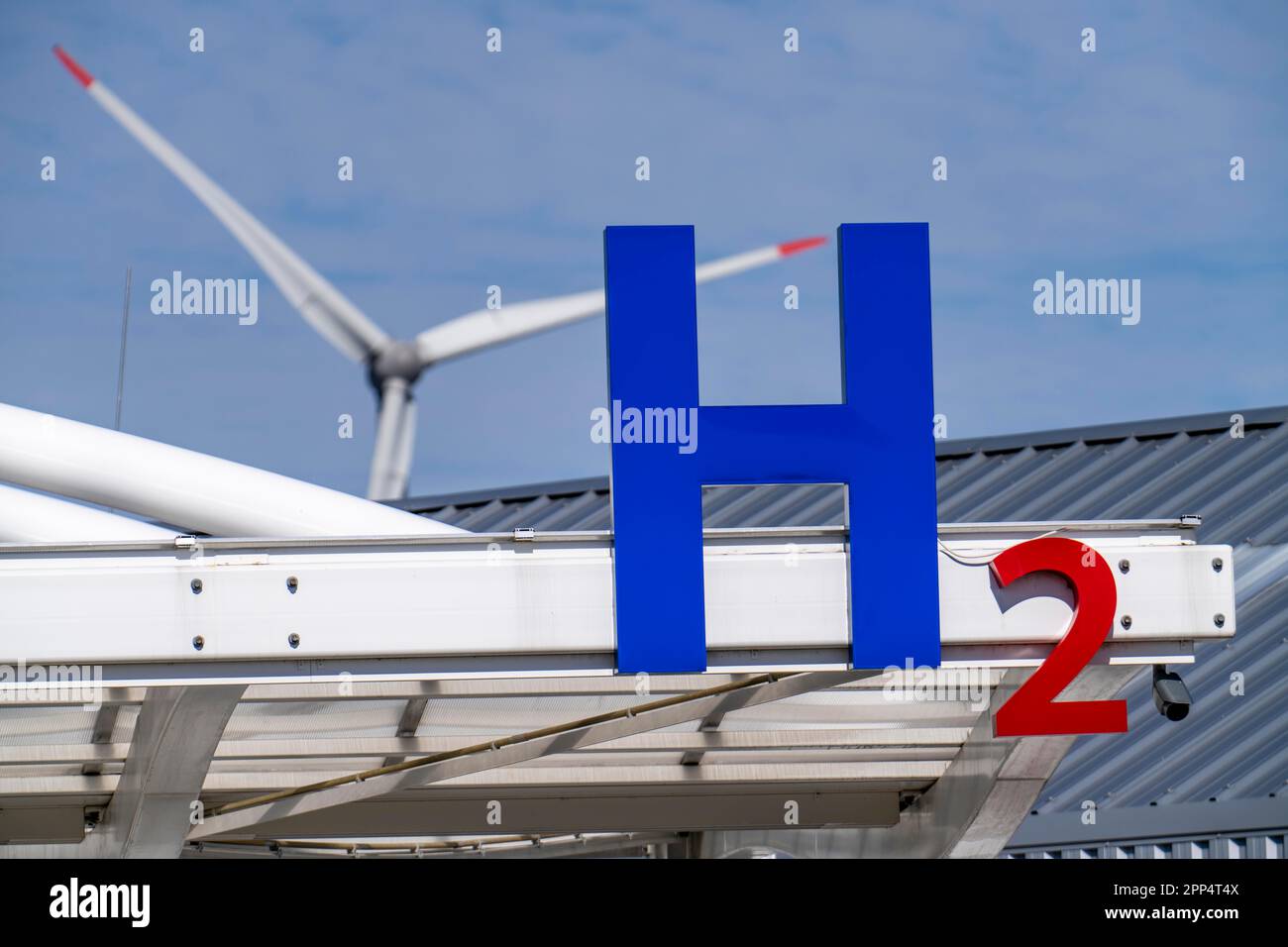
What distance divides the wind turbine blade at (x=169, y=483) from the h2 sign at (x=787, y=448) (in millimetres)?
2760

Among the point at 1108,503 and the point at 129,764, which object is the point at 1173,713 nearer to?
the point at 129,764

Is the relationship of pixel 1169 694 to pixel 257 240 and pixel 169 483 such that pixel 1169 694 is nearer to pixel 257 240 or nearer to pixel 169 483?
pixel 169 483

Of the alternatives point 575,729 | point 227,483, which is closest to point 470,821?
point 575,729

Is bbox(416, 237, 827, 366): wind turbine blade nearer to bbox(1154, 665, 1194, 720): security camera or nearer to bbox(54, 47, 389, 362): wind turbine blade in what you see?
bbox(54, 47, 389, 362): wind turbine blade

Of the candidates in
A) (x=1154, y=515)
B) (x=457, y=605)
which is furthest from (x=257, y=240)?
(x=457, y=605)

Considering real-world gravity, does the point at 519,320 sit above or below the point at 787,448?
above

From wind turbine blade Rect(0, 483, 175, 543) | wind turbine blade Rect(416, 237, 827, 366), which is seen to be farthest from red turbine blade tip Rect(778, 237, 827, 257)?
wind turbine blade Rect(0, 483, 175, 543)

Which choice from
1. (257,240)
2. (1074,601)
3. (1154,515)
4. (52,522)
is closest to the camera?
(1074,601)

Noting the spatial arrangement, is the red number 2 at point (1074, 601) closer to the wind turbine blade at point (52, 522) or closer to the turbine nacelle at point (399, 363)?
the wind turbine blade at point (52, 522)

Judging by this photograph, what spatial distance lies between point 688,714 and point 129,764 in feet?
14.3

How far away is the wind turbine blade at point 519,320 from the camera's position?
3825 cm

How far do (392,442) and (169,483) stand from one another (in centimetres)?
2674

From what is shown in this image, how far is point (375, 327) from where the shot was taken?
1545 inches

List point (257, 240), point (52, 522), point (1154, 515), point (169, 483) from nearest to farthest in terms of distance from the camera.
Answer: point (169, 483) → point (52, 522) → point (1154, 515) → point (257, 240)
